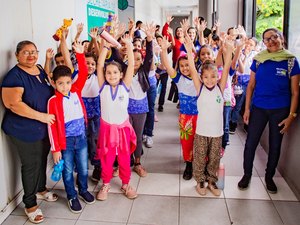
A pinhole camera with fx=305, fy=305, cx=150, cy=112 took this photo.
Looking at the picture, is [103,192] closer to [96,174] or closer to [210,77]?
[96,174]

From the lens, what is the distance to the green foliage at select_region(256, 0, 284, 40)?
365 centimetres

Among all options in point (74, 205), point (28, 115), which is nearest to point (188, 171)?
point (74, 205)

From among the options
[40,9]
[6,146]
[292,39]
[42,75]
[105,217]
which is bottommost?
[105,217]

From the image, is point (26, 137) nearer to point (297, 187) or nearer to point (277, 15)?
point (297, 187)

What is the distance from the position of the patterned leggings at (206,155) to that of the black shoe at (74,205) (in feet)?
3.35

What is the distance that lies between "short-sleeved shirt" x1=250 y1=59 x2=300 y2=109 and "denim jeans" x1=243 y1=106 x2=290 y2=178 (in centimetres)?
6

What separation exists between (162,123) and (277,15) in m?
2.24

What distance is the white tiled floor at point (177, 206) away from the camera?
90.2 inches

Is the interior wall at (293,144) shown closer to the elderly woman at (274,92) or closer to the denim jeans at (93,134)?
the elderly woman at (274,92)

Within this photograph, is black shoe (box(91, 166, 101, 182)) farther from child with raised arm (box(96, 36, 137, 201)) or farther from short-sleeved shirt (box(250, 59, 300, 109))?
short-sleeved shirt (box(250, 59, 300, 109))

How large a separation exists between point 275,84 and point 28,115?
1.93 metres

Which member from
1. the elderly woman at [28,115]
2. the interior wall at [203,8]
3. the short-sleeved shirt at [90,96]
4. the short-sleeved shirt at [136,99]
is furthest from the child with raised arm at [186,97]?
the interior wall at [203,8]

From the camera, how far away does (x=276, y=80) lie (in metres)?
2.48

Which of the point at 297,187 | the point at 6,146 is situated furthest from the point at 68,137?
the point at 297,187
